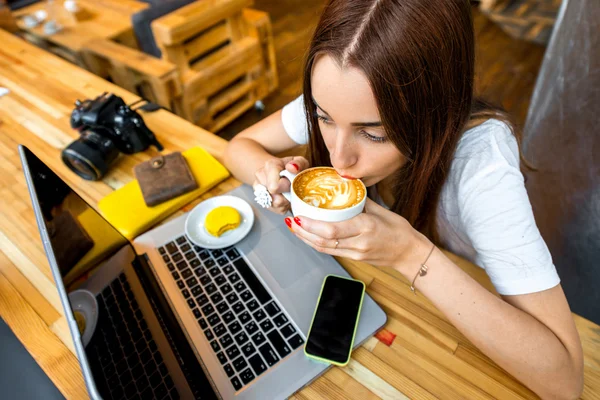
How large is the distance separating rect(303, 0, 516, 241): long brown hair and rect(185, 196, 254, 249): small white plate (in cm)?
37

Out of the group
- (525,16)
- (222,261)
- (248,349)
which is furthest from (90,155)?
(525,16)

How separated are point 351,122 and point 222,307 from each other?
1.56 ft

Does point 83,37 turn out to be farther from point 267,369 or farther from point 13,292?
point 267,369

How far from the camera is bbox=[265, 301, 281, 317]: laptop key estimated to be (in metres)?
0.77

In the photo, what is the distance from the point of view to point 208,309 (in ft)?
2.60

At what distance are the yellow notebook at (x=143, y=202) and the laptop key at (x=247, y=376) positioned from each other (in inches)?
18.4

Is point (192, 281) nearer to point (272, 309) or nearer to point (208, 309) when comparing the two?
point (208, 309)

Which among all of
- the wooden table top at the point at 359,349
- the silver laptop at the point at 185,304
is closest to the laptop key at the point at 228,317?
the silver laptop at the point at 185,304

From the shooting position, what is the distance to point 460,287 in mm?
697

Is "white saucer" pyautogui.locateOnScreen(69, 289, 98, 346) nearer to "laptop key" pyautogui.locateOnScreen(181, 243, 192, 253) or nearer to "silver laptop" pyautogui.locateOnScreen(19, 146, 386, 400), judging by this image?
"silver laptop" pyautogui.locateOnScreen(19, 146, 386, 400)

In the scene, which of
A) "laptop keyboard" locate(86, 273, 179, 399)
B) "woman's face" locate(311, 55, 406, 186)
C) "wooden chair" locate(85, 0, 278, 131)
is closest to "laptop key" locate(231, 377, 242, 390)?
"laptop keyboard" locate(86, 273, 179, 399)

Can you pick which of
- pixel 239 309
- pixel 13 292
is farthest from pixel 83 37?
pixel 239 309

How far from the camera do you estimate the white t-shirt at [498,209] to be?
696 mm

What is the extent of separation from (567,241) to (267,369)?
3.42ft
